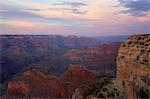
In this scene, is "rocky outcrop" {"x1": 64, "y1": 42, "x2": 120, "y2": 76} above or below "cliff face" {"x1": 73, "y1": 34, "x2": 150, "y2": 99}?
below

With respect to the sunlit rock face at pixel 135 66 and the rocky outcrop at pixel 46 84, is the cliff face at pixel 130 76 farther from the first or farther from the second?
the rocky outcrop at pixel 46 84

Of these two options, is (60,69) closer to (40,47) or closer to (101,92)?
(40,47)

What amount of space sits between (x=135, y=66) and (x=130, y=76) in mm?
780

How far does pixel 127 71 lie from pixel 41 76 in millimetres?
40676

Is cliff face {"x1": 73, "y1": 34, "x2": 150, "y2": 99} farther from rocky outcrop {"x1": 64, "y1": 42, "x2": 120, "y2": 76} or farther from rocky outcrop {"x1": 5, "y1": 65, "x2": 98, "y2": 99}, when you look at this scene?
rocky outcrop {"x1": 64, "y1": 42, "x2": 120, "y2": 76}

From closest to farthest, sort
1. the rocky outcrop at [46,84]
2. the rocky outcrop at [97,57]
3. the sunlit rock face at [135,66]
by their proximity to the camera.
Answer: the sunlit rock face at [135,66] < the rocky outcrop at [46,84] < the rocky outcrop at [97,57]

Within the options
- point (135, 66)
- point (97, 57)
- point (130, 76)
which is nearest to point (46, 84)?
point (97, 57)

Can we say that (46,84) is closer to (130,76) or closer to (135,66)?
(130,76)

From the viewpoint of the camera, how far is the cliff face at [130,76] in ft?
54.3

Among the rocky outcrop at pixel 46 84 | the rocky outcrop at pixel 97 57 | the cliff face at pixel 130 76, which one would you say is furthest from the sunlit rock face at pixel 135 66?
the rocky outcrop at pixel 97 57

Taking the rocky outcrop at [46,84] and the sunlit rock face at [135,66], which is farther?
the rocky outcrop at [46,84]

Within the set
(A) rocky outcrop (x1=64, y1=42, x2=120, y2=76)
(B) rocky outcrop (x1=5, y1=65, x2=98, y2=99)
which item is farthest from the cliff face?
(A) rocky outcrop (x1=64, y1=42, x2=120, y2=76)

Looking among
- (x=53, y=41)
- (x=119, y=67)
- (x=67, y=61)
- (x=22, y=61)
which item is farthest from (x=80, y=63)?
(x=119, y=67)

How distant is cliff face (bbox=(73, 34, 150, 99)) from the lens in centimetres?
1655
